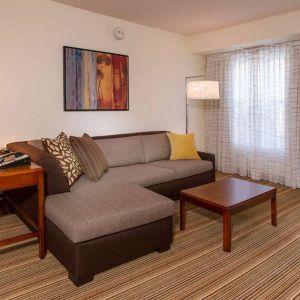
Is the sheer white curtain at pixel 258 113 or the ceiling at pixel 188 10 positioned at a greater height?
the ceiling at pixel 188 10

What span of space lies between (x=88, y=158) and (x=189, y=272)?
1.46m

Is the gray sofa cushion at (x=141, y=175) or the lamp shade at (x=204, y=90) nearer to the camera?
the gray sofa cushion at (x=141, y=175)

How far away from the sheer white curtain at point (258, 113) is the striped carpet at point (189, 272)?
179 centimetres

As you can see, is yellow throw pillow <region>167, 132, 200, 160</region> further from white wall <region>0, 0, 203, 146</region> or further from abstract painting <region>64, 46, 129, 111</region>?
abstract painting <region>64, 46, 129, 111</region>

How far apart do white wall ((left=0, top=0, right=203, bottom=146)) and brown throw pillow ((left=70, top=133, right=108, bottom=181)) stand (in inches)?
27.1

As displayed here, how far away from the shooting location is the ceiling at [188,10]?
333 centimetres

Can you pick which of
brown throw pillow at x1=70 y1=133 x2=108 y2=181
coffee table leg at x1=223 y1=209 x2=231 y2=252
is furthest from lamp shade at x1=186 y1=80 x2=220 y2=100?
coffee table leg at x1=223 y1=209 x2=231 y2=252

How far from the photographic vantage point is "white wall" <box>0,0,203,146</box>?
3098 mm

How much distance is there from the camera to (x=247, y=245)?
246cm

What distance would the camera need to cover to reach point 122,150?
3.63 m

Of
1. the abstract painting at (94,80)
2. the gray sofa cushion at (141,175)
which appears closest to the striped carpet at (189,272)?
the gray sofa cushion at (141,175)

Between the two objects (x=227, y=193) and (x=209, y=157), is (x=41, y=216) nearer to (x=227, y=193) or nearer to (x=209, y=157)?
(x=227, y=193)

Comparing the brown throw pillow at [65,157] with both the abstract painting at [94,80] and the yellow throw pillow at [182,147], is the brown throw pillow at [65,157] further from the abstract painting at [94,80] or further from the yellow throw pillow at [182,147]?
the yellow throw pillow at [182,147]

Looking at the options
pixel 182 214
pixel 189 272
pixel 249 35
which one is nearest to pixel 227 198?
pixel 182 214
